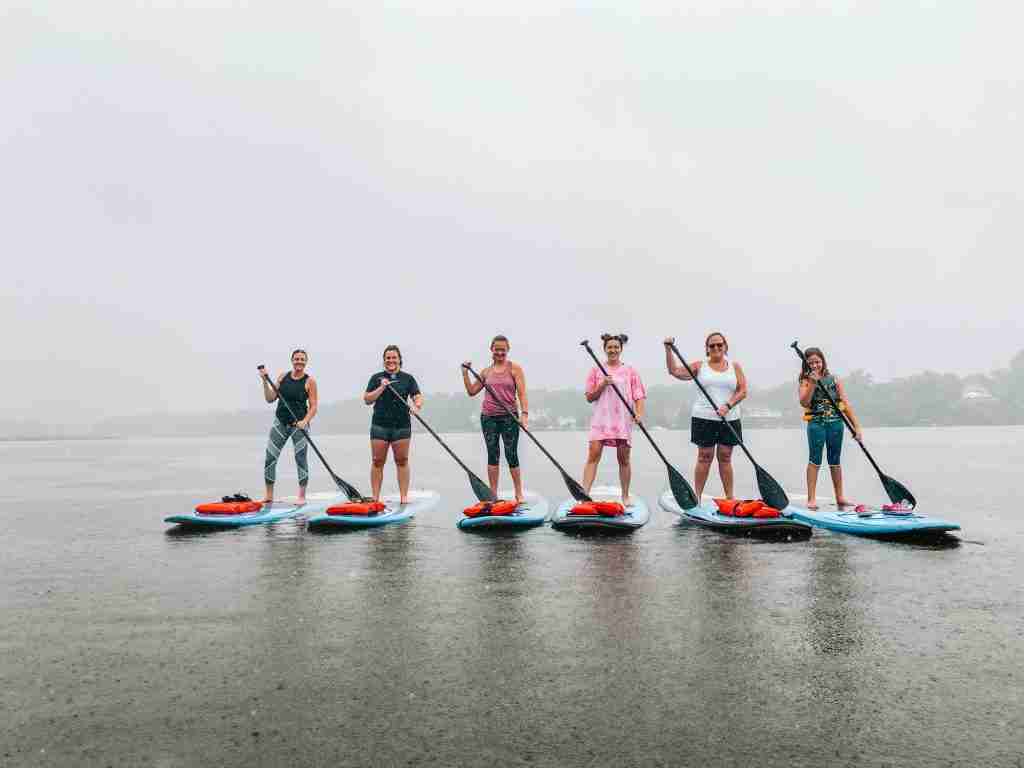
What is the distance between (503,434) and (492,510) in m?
1.34

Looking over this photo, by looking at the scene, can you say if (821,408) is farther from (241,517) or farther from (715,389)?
(241,517)

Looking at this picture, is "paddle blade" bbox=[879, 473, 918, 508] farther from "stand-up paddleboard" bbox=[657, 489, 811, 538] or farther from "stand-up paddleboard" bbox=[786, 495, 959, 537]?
"stand-up paddleboard" bbox=[657, 489, 811, 538]

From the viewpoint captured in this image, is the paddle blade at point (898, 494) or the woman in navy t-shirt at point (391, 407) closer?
the paddle blade at point (898, 494)

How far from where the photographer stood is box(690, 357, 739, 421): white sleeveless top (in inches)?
387

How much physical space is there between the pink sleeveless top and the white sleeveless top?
2592 millimetres

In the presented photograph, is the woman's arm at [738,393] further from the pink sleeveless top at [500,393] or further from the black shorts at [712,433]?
the pink sleeveless top at [500,393]

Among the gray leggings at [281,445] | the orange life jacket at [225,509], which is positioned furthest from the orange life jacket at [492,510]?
the orange life jacket at [225,509]

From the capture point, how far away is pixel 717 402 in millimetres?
9812

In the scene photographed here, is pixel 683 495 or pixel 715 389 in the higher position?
pixel 715 389

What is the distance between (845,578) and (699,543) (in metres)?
2.13

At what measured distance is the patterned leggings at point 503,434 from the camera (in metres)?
10.2

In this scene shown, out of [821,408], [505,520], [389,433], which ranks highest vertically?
[821,408]

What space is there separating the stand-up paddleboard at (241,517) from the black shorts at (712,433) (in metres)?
5.93

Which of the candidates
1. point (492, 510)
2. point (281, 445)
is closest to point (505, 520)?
point (492, 510)
